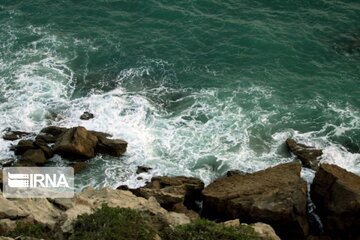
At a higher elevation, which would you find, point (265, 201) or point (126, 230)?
point (126, 230)

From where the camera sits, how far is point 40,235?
67.9ft

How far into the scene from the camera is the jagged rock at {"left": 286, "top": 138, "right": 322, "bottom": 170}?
3328 cm

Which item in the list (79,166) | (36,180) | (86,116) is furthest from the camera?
(86,116)

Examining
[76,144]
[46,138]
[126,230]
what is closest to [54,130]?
[46,138]

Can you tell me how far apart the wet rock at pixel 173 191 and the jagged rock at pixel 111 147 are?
3.82 meters

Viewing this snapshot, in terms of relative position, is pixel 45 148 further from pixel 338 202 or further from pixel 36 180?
pixel 338 202

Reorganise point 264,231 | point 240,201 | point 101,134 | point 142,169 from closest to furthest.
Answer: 1. point 264,231
2. point 240,201
3. point 142,169
4. point 101,134

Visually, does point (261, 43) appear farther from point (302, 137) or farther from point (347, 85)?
point (302, 137)

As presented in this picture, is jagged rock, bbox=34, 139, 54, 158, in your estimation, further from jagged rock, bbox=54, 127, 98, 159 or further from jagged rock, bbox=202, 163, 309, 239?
jagged rock, bbox=202, 163, 309, 239

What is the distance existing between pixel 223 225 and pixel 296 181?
750cm

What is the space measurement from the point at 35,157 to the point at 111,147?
15.7 feet

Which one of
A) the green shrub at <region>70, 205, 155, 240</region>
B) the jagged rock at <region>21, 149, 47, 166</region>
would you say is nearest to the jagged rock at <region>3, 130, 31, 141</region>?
the jagged rock at <region>21, 149, 47, 166</region>

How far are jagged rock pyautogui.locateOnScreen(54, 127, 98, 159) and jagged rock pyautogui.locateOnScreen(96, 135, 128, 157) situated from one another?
0.42 metres

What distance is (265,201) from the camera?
2734 cm
